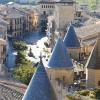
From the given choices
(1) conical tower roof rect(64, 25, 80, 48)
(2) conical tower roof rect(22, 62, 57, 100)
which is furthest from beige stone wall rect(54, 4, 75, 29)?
(2) conical tower roof rect(22, 62, 57, 100)

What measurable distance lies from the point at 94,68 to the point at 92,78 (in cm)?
84

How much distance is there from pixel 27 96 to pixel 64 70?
9040mm

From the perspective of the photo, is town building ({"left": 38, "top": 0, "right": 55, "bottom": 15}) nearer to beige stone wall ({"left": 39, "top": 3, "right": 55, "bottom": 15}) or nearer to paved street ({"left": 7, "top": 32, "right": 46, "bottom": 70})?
beige stone wall ({"left": 39, "top": 3, "right": 55, "bottom": 15})

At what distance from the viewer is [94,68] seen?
2364 cm

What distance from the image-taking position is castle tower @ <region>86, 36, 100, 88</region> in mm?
23156

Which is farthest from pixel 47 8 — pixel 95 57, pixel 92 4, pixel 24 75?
pixel 95 57

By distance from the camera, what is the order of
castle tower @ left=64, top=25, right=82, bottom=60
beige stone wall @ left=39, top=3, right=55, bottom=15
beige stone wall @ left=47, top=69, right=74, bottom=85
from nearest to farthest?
beige stone wall @ left=47, top=69, right=74, bottom=85
castle tower @ left=64, top=25, right=82, bottom=60
beige stone wall @ left=39, top=3, right=55, bottom=15

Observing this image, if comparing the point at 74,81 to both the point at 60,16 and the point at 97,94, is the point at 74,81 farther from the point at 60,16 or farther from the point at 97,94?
the point at 60,16

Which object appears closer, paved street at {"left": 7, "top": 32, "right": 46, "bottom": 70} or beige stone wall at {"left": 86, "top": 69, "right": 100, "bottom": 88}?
beige stone wall at {"left": 86, "top": 69, "right": 100, "bottom": 88}

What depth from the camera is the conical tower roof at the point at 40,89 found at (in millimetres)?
17625

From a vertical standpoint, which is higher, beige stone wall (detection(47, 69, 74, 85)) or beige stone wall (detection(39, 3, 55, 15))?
beige stone wall (detection(47, 69, 74, 85))

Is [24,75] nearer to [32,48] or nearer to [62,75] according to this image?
[62,75]

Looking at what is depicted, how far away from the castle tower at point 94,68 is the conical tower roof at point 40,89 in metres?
5.67

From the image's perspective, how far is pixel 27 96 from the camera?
17891 mm
